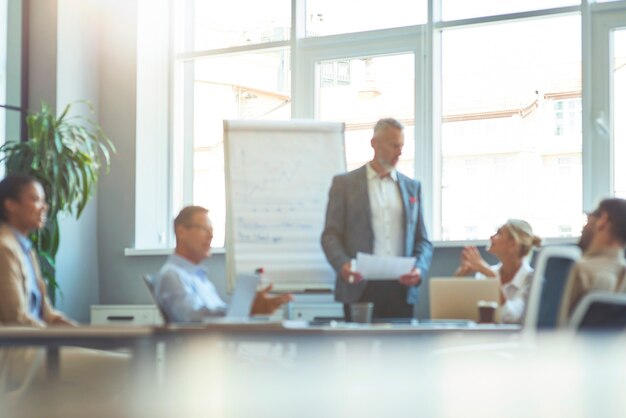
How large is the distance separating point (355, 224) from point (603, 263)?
280 centimetres

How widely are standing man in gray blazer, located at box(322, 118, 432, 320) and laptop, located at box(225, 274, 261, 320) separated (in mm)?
1649

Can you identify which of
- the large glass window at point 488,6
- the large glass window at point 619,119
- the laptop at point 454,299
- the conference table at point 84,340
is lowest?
the laptop at point 454,299

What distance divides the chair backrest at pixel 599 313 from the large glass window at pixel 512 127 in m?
4.04

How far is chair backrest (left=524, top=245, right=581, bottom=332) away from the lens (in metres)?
2.44

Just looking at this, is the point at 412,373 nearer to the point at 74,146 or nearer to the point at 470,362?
the point at 470,362

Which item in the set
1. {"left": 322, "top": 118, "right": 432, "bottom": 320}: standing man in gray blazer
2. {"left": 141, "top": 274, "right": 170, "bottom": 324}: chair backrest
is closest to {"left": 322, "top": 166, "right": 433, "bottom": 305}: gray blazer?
{"left": 322, "top": 118, "right": 432, "bottom": 320}: standing man in gray blazer

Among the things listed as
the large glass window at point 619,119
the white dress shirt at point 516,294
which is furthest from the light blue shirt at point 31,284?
the large glass window at point 619,119

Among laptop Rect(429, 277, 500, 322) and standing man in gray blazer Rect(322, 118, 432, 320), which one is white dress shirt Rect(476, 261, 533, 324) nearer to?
laptop Rect(429, 277, 500, 322)

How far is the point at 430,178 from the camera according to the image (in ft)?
22.0

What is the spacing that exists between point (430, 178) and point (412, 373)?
5.05 meters

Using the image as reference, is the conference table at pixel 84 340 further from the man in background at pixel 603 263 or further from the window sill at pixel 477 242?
the window sill at pixel 477 242

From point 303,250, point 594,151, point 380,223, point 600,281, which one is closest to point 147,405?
point 600,281

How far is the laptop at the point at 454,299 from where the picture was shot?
4258mm

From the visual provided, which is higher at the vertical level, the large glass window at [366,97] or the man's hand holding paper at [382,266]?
the large glass window at [366,97]
